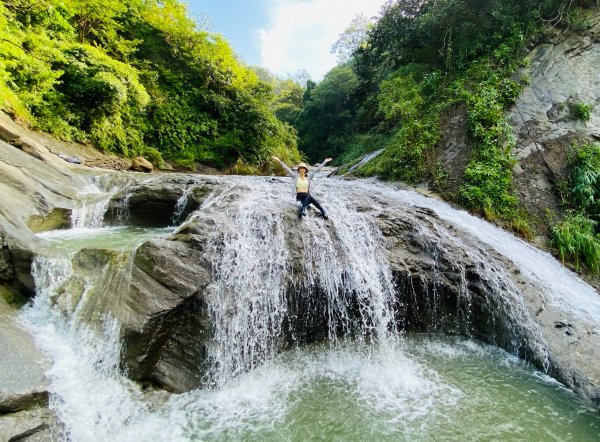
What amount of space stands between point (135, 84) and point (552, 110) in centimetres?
1612

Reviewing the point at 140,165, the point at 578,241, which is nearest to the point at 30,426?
the point at 140,165

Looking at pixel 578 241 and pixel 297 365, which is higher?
pixel 578 241

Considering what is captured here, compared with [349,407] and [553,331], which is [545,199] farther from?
[349,407]

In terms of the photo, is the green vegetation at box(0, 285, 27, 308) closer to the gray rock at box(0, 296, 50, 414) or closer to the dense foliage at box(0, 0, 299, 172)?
the gray rock at box(0, 296, 50, 414)

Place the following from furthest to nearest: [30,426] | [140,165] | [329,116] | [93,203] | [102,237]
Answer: [329,116] → [140,165] → [93,203] → [102,237] → [30,426]

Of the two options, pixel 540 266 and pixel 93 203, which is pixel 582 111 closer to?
pixel 540 266

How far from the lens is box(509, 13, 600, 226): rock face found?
10852 mm

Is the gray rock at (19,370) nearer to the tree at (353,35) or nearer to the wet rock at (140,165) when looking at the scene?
the wet rock at (140,165)

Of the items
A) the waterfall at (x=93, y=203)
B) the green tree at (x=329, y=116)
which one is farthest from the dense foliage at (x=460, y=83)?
the green tree at (x=329, y=116)

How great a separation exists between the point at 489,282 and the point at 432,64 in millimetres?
13653

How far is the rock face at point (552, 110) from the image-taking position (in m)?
10.9

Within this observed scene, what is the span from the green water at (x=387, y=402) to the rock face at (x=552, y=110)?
683cm

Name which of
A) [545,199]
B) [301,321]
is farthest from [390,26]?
[301,321]

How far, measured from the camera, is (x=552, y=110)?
39.8 feet
